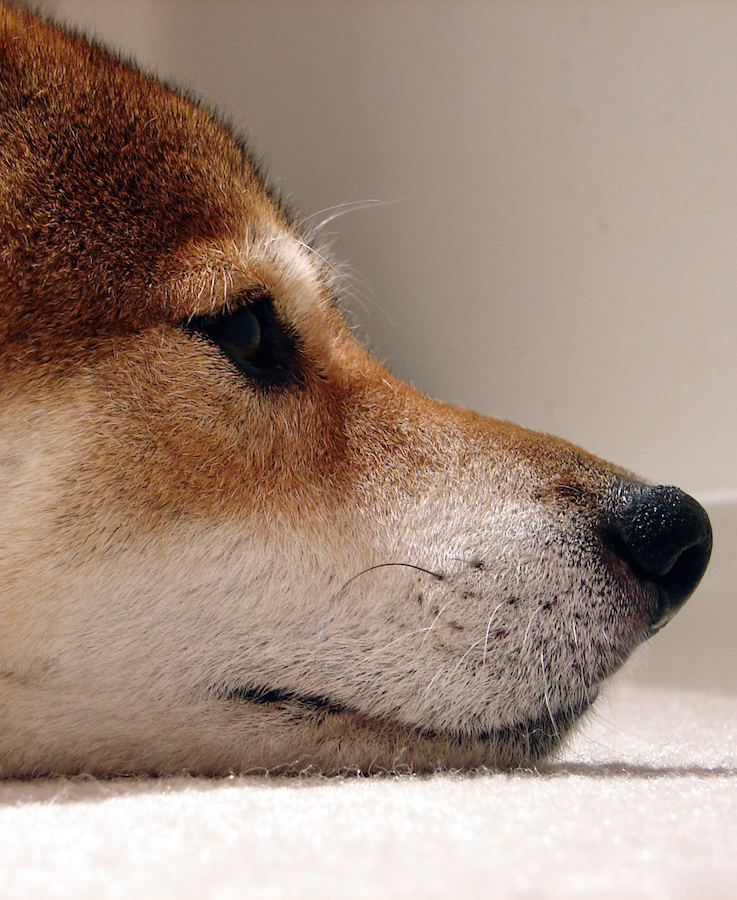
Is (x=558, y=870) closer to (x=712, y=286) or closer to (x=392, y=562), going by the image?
(x=392, y=562)

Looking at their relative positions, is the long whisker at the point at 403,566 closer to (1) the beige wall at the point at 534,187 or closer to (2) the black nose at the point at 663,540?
(2) the black nose at the point at 663,540

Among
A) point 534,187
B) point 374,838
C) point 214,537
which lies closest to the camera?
point 374,838

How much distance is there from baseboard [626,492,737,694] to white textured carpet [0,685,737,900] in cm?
114

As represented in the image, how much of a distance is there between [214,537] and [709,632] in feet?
4.76

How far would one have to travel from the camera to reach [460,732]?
3.09ft

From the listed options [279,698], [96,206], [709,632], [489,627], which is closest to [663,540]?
[489,627]

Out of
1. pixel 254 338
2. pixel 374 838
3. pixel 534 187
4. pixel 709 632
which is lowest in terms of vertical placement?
pixel 374 838

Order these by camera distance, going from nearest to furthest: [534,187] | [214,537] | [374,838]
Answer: [374,838] → [214,537] → [534,187]

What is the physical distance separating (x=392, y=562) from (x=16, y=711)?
431 mm

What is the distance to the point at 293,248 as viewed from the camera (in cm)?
114

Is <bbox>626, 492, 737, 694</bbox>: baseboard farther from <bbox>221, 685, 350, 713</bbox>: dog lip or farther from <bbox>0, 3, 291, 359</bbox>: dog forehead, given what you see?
<bbox>0, 3, 291, 359</bbox>: dog forehead

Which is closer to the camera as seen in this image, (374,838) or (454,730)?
(374,838)

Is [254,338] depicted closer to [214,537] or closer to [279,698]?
[214,537]

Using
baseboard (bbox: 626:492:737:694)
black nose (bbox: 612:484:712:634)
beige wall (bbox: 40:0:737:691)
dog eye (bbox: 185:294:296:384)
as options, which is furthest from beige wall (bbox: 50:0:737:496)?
dog eye (bbox: 185:294:296:384)
